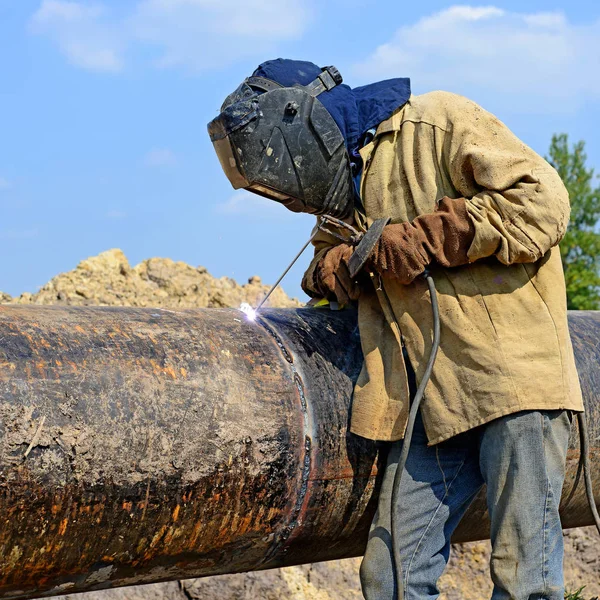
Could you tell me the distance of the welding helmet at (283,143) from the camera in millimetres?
2785

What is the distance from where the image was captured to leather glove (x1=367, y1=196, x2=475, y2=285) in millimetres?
2633

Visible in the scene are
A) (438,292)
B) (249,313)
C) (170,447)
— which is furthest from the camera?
(249,313)

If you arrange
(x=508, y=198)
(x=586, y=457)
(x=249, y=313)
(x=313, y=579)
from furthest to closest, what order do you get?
(x=313, y=579) < (x=586, y=457) < (x=249, y=313) < (x=508, y=198)

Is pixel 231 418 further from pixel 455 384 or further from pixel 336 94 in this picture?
pixel 336 94

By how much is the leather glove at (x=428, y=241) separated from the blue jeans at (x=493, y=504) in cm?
50

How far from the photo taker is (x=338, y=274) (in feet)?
9.71

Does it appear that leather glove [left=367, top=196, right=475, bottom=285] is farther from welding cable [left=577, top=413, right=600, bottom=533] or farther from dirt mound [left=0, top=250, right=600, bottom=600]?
dirt mound [left=0, top=250, right=600, bottom=600]

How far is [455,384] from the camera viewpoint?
2678 millimetres

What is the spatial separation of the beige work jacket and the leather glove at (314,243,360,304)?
10cm

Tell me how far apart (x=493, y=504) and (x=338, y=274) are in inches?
34.7

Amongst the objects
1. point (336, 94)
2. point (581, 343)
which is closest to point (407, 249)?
point (336, 94)

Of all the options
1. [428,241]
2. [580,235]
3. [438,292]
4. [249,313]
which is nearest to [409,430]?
[438,292]

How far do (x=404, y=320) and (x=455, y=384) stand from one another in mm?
264

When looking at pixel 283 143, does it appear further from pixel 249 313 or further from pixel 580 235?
pixel 580 235
